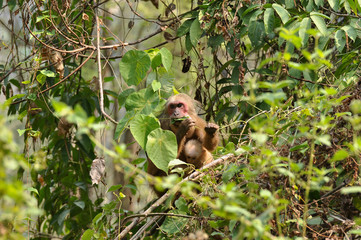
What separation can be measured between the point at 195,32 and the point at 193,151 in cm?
133

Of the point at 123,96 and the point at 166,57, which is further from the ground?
the point at 166,57

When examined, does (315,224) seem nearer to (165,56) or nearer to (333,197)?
(333,197)

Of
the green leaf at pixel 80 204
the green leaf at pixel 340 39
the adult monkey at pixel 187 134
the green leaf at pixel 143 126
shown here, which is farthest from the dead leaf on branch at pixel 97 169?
the green leaf at pixel 340 39

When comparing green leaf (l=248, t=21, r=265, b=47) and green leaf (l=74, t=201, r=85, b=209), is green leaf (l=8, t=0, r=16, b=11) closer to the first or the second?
green leaf (l=74, t=201, r=85, b=209)

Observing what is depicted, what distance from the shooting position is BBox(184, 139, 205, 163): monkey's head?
518 cm

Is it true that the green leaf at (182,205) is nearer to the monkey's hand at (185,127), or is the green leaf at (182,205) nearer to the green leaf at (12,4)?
the monkey's hand at (185,127)

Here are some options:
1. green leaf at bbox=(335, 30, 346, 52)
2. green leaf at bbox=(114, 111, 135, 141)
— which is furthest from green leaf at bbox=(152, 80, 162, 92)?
green leaf at bbox=(335, 30, 346, 52)

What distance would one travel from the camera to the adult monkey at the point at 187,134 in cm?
499

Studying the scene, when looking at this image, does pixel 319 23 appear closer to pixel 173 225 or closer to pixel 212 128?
pixel 212 128

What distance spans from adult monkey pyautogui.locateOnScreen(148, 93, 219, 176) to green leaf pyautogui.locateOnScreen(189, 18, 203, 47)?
31.3 inches

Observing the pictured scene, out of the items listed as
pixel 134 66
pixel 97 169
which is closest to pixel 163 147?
pixel 97 169

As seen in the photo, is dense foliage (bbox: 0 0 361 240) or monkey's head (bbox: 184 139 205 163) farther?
monkey's head (bbox: 184 139 205 163)

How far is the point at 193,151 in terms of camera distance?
5188 millimetres

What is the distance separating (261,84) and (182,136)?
311cm
